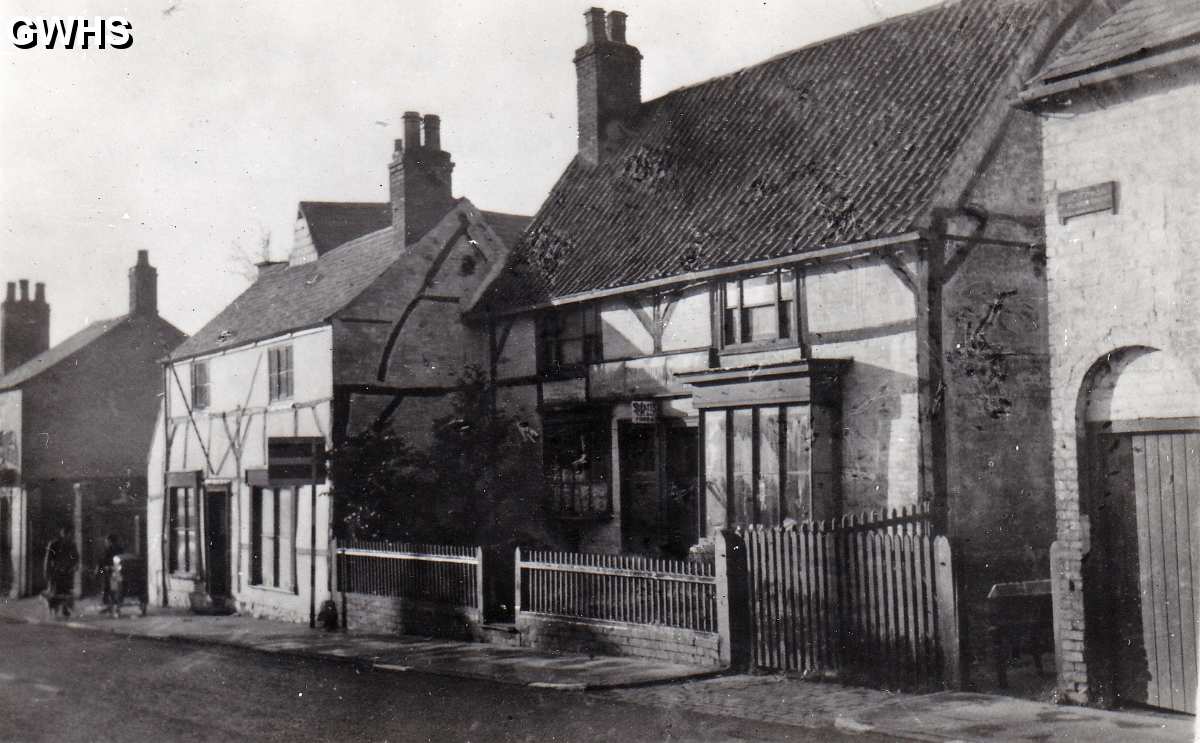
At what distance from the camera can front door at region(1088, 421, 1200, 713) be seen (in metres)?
9.55

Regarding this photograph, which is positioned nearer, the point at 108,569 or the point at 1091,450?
the point at 1091,450

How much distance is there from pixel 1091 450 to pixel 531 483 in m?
11.0

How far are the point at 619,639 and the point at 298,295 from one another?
1274cm

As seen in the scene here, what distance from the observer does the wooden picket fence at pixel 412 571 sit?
16.4 metres

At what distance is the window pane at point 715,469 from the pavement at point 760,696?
297 centimetres

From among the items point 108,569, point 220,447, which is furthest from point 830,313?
point 108,569

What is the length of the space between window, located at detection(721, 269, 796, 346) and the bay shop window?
2.77 feet

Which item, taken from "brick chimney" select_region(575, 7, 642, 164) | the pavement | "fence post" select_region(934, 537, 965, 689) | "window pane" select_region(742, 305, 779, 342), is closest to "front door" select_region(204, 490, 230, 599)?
the pavement

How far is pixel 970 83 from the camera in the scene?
15.3 meters

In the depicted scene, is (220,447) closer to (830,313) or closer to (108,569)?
(108,569)

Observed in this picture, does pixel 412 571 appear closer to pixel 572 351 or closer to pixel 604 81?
pixel 572 351

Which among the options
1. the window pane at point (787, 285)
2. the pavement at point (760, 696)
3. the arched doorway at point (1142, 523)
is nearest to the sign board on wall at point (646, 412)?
the window pane at point (787, 285)

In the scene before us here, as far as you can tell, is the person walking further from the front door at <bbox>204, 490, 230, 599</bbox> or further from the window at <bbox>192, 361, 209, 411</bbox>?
the window at <bbox>192, 361, 209, 411</bbox>

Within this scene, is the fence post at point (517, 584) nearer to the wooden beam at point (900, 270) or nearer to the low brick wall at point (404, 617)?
the low brick wall at point (404, 617)
